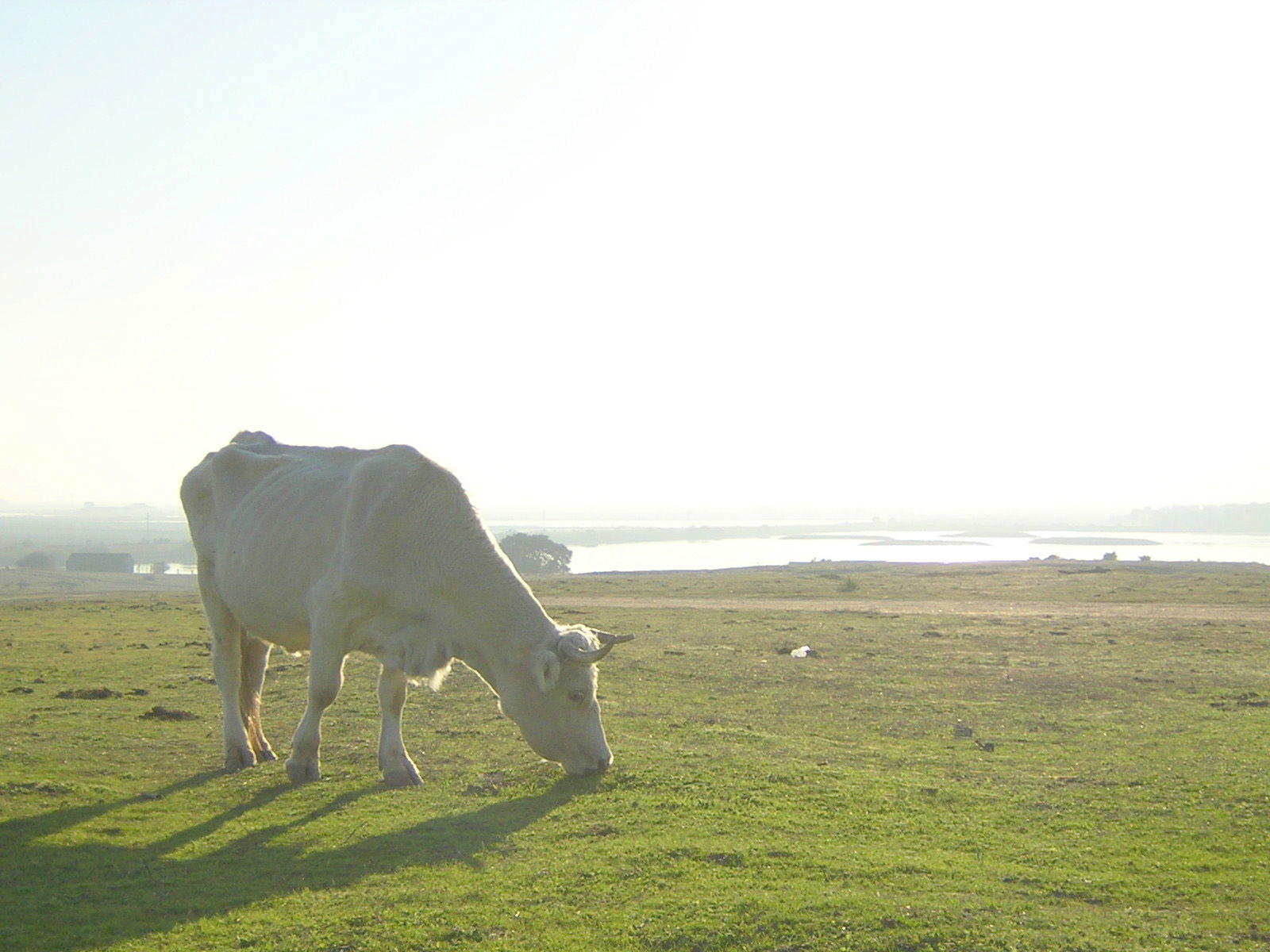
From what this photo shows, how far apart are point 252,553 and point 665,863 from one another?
208 inches

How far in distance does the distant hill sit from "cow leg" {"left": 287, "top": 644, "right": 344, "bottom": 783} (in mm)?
167581

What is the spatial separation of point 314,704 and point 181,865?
2247 mm

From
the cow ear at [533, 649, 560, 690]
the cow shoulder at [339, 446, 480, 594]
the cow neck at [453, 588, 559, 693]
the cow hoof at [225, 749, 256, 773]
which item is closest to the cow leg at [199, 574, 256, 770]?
the cow hoof at [225, 749, 256, 773]

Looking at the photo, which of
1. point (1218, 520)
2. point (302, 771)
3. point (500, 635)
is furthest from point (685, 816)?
point (1218, 520)

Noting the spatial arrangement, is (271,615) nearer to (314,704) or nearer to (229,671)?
(229,671)

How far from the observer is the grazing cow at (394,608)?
8.68 metres

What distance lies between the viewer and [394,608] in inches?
358

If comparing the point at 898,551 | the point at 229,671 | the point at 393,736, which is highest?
the point at 229,671

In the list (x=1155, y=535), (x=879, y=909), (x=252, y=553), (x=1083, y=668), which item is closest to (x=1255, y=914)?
(x=879, y=909)

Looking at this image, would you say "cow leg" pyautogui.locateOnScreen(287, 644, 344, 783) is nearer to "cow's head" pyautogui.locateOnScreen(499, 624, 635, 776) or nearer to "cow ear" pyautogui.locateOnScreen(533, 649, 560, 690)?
"cow's head" pyautogui.locateOnScreen(499, 624, 635, 776)

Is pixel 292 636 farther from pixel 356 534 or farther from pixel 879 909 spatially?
pixel 879 909

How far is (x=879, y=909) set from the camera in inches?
225

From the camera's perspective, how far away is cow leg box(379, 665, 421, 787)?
9.09 m

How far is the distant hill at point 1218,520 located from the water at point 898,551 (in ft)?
56.5
